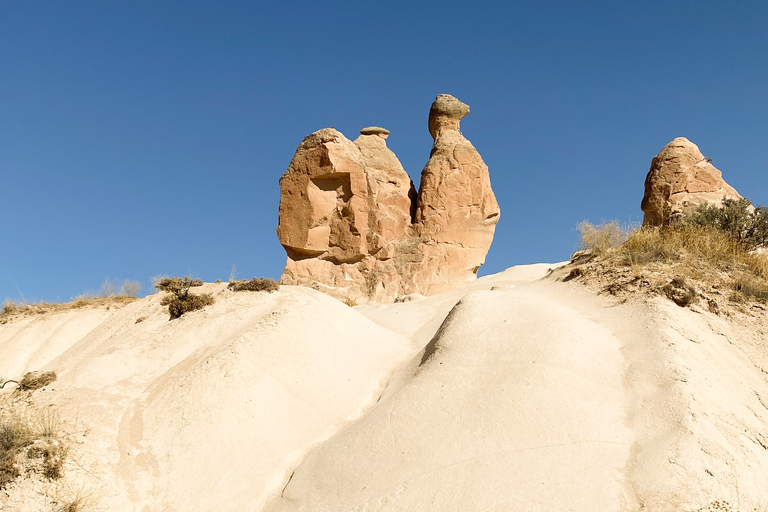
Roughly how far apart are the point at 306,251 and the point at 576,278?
10.3 metres

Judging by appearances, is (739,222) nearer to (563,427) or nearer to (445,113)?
(563,427)

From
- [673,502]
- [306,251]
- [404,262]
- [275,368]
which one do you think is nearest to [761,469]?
[673,502]

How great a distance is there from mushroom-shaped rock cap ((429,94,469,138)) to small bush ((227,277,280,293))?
1250cm

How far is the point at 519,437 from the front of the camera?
6.29 meters

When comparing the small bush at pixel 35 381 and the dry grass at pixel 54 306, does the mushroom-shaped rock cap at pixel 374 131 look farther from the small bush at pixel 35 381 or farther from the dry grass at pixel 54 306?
the small bush at pixel 35 381

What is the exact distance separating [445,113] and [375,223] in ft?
17.1

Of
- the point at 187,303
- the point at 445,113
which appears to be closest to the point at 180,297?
the point at 187,303

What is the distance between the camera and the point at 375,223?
19906mm

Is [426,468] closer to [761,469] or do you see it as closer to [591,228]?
[761,469]

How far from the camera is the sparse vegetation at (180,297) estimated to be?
1045 centimetres

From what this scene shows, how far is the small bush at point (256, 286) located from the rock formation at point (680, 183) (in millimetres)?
9830

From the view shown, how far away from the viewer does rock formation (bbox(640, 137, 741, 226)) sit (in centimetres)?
1459

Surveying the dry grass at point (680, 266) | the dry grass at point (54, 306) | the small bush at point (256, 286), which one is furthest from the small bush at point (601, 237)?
the dry grass at point (54, 306)

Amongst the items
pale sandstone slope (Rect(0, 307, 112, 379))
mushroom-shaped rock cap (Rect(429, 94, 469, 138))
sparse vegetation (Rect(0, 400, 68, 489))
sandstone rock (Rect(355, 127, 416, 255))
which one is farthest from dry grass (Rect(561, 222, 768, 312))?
pale sandstone slope (Rect(0, 307, 112, 379))
